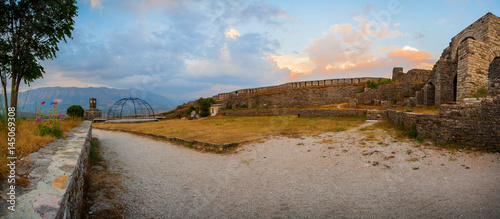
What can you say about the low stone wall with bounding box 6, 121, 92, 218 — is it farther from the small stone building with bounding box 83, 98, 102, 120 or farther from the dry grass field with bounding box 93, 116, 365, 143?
the small stone building with bounding box 83, 98, 102, 120

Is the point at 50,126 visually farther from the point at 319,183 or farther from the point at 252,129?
the point at 252,129

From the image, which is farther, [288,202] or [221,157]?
[221,157]

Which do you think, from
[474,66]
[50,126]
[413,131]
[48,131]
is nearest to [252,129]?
[413,131]

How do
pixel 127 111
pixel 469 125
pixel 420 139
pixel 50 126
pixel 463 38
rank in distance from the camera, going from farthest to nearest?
pixel 127 111, pixel 463 38, pixel 420 139, pixel 469 125, pixel 50 126

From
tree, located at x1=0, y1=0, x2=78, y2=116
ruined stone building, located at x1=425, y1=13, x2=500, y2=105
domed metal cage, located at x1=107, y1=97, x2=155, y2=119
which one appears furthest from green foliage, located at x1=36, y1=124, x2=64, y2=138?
domed metal cage, located at x1=107, y1=97, x2=155, y2=119

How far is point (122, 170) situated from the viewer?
574 centimetres

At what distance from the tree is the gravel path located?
5405 millimetres

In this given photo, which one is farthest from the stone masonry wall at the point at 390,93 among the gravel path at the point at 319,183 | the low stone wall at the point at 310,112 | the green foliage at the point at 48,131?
the green foliage at the point at 48,131

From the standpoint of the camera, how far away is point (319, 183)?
4.45 metres

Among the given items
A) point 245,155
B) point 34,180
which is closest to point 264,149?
point 245,155

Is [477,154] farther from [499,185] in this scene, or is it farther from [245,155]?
[245,155]

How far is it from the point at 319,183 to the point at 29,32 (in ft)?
38.1

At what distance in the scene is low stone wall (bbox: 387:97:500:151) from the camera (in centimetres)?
573

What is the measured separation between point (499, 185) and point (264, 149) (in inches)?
221
